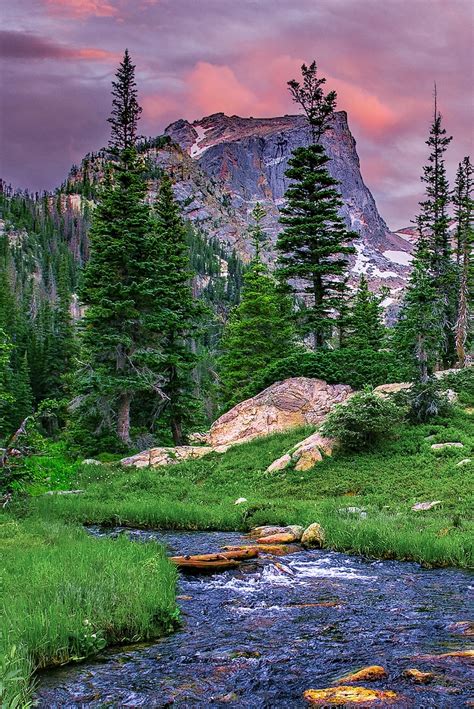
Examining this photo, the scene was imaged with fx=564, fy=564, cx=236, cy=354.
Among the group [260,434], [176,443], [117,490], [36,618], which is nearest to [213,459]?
[260,434]

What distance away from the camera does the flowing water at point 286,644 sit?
19.2 ft

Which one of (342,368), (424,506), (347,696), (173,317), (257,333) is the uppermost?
(173,317)

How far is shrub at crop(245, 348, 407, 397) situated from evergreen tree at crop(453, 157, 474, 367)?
1278 centimetres

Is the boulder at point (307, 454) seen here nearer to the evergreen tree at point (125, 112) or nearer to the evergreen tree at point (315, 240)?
the evergreen tree at point (315, 240)

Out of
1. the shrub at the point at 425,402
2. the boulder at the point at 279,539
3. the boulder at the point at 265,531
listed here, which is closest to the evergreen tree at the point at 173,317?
the shrub at the point at 425,402

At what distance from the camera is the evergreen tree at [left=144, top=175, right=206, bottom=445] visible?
30.2 metres

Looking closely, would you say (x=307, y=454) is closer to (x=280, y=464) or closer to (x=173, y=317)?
(x=280, y=464)

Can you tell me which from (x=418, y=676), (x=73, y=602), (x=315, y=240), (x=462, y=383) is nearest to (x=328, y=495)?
(x=462, y=383)

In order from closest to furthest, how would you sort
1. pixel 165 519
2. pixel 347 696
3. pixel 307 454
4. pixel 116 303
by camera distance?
pixel 347 696
pixel 165 519
pixel 307 454
pixel 116 303

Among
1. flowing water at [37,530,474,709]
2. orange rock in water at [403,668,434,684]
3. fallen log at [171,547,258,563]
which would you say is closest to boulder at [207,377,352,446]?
fallen log at [171,547,258,563]

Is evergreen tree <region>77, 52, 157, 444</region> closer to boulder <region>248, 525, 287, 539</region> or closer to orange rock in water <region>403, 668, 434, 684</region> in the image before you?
boulder <region>248, 525, 287, 539</region>

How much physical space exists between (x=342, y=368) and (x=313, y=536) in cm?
1535

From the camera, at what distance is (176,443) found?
105 feet

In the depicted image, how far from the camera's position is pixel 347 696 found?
5.52 metres
